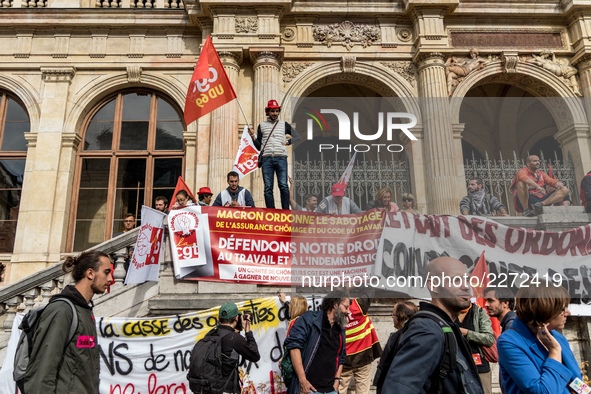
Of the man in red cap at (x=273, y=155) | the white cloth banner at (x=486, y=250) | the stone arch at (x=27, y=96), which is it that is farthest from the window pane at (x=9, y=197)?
the white cloth banner at (x=486, y=250)

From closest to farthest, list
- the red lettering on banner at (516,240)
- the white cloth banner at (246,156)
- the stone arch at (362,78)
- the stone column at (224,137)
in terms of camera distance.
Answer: the red lettering on banner at (516,240), the white cloth banner at (246,156), the stone column at (224,137), the stone arch at (362,78)

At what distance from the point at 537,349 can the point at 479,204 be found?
7.96 meters

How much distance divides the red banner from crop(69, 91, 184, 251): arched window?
6.18 meters

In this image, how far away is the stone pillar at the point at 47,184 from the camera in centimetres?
1202

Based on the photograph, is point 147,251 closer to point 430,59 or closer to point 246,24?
point 246,24

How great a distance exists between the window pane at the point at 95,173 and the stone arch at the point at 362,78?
5.41 metres

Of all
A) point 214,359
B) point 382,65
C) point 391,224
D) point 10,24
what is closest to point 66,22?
point 10,24

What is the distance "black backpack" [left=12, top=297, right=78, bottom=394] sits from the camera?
2828 millimetres

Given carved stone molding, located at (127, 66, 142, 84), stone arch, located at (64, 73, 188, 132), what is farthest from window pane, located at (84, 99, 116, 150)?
carved stone molding, located at (127, 66, 142, 84)

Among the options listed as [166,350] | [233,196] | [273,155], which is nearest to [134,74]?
[273,155]

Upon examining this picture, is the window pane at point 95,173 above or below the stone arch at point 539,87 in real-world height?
below

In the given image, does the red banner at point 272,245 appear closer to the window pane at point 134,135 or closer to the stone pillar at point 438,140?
the stone pillar at point 438,140

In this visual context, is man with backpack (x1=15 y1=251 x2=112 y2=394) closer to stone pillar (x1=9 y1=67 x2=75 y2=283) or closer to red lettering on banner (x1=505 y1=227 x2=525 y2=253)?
red lettering on banner (x1=505 y1=227 x2=525 y2=253)

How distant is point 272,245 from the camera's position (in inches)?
300
